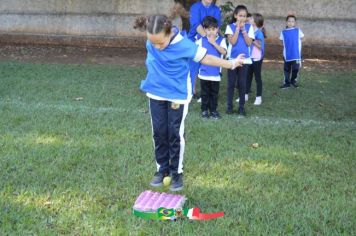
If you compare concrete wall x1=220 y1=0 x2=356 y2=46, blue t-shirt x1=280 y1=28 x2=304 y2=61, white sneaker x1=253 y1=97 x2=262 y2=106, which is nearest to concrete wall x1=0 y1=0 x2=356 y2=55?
concrete wall x1=220 y1=0 x2=356 y2=46

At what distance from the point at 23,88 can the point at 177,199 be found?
5877 millimetres

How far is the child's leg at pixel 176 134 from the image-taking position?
4.43 metres

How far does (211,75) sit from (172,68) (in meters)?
2.97

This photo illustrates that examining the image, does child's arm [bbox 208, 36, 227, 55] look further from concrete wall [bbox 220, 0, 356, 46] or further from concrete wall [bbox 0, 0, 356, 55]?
concrete wall [bbox 220, 0, 356, 46]

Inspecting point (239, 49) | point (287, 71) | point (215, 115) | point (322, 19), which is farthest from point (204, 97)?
point (322, 19)

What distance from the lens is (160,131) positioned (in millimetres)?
4523

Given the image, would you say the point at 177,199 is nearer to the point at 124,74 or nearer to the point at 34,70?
the point at 124,74

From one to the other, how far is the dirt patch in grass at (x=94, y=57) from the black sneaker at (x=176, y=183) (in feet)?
28.7

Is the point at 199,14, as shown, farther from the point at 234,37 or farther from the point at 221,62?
the point at 221,62

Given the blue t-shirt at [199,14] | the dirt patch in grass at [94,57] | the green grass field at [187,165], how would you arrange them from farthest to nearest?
1. the dirt patch in grass at [94,57]
2. the blue t-shirt at [199,14]
3. the green grass field at [187,165]

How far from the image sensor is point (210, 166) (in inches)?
201

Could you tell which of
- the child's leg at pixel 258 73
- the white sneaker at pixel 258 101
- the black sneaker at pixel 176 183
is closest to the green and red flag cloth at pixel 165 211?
the black sneaker at pixel 176 183

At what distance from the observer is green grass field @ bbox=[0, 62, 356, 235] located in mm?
3840

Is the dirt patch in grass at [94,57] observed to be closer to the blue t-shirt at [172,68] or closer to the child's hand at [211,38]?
the child's hand at [211,38]
